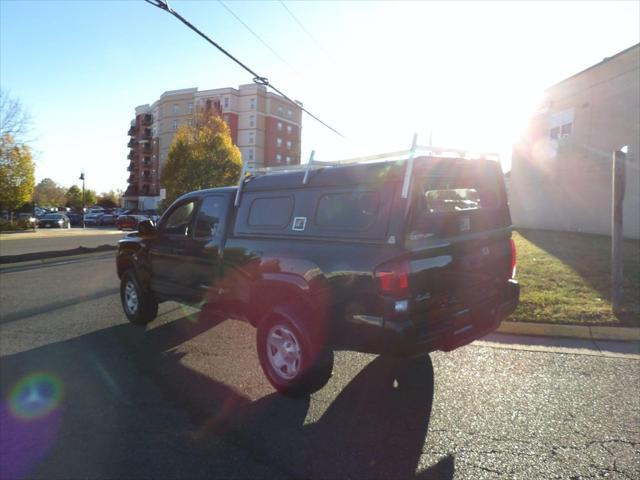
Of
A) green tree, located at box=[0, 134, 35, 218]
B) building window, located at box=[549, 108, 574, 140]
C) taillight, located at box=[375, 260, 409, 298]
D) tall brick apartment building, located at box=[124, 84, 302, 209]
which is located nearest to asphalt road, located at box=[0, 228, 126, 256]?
green tree, located at box=[0, 134, 35, 218]

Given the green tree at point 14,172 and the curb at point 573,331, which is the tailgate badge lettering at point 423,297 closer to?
the curb at point 573,331

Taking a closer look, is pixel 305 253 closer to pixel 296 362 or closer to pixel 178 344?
pixel 296 362

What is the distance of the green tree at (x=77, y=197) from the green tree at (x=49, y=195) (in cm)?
203

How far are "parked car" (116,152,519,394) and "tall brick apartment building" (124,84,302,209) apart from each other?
62054 mm

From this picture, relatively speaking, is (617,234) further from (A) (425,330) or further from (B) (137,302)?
(B) (137,302)

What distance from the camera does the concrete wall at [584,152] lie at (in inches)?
637

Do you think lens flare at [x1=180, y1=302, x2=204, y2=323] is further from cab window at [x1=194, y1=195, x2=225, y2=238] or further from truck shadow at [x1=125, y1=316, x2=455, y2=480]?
truck shadow at [x1=125, y1=316, x2=455, y2=480]

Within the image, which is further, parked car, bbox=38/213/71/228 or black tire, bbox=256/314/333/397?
parked car, bbox=38/213/71/228

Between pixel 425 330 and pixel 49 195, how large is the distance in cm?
11341

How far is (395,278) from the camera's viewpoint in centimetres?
321

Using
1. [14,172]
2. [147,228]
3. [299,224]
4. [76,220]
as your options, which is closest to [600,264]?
[299,224]

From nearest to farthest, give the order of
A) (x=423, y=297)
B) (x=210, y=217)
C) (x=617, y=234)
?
(x=423, y=297)
(x=210, y=217)
(x=617, y=234)

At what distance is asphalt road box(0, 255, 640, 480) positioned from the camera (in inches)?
116

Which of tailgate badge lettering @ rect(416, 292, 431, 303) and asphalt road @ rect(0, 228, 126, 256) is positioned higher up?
tailgate badge lettering @ rect(416, 292, 431, 303)
